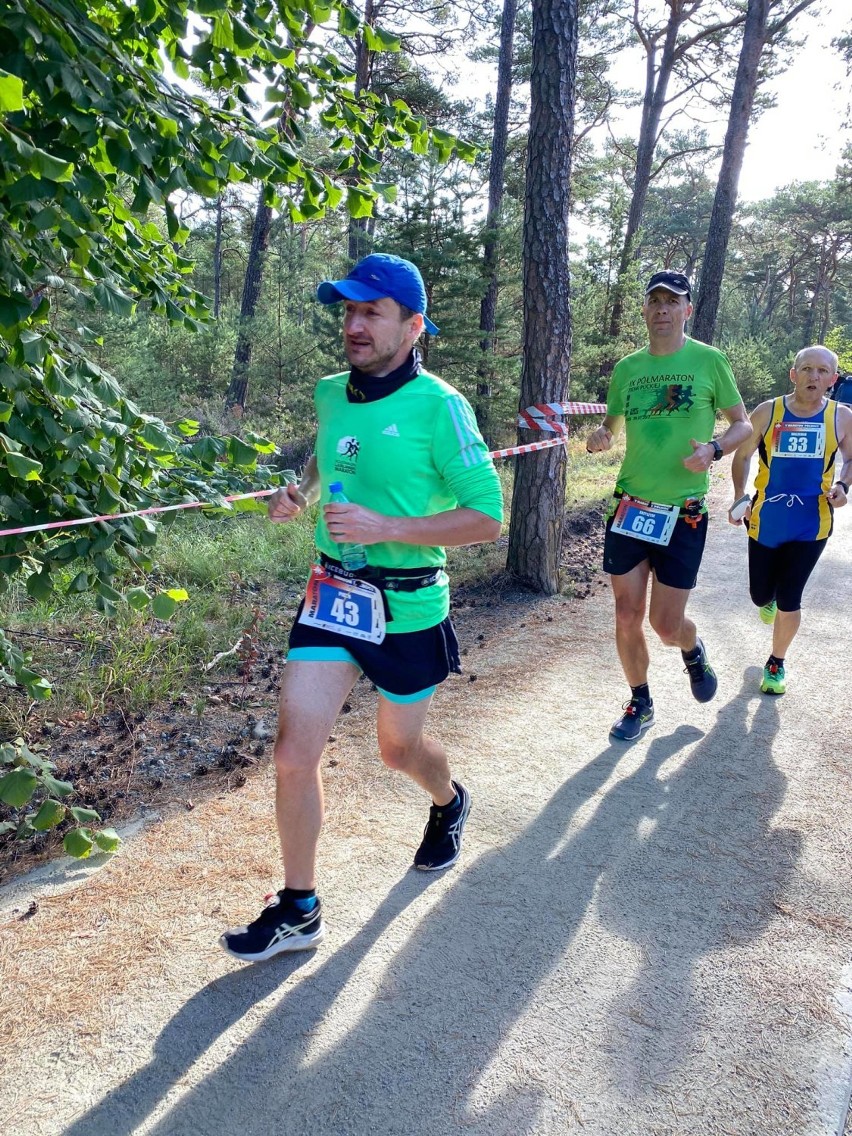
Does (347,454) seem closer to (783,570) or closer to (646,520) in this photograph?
(646,520)

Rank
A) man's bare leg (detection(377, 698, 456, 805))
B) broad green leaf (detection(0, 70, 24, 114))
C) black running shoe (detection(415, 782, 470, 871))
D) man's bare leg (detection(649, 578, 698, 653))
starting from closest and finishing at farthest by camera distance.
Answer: broad green leaf (detection(0, 70, 24, 114)) < man's bare leg (detection(377, 698, 456, 805)) < black running shoe (detection(415, 782, 470, 871)) < man's bare leg (detection(649, 578, 698, 653))

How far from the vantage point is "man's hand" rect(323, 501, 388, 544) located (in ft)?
8.09

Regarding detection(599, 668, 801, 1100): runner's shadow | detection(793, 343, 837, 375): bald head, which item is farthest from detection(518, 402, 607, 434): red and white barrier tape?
detection(599, 668, 801, 1100): runner's shadow

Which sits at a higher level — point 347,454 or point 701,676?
point 347,454

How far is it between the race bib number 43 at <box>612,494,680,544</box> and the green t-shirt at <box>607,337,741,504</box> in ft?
0.16

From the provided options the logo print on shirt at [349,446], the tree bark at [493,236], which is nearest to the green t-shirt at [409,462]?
the logo print on shirt at [349,446]

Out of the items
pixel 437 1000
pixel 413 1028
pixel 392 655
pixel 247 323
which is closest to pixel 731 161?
pixel 247 323

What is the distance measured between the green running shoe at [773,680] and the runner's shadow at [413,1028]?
2.30 m

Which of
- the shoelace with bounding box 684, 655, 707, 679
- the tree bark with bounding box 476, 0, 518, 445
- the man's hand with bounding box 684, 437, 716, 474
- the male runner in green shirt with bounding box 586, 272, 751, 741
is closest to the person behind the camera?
the man's hand with bounding box 684, 437, 716, 474

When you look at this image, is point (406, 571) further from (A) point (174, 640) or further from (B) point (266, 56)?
(A) point (174, 640)

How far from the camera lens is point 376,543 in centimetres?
265

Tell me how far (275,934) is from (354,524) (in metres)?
1.42

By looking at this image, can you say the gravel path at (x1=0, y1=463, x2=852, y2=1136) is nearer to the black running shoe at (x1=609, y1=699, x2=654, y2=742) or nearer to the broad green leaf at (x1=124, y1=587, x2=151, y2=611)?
the black running shoe at (x1=609, y1=699, x2=654, y2=742)

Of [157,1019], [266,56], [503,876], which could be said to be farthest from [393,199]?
[157,1019]
